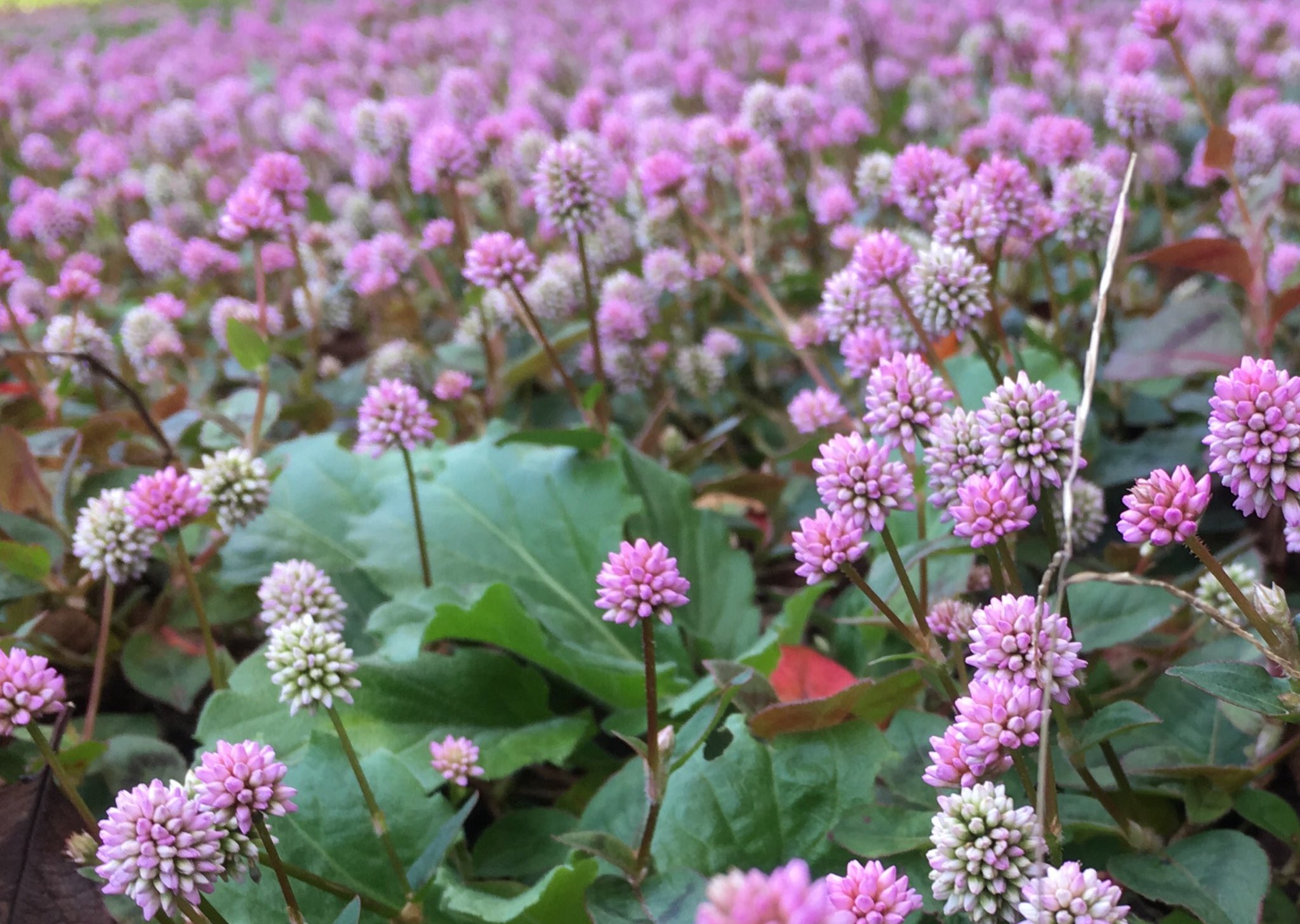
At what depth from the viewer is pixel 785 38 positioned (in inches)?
171

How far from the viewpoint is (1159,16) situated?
152cm

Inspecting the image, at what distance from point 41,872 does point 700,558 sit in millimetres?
1056

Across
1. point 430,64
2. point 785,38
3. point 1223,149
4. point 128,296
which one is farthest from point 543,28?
point 1223,149

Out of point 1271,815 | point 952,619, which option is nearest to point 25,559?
point 952,619

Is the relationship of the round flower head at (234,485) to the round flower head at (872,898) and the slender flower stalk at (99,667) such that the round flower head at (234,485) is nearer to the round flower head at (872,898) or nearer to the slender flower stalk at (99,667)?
the slender flower stalk at (99,667)

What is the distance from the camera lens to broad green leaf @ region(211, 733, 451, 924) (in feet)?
3.86

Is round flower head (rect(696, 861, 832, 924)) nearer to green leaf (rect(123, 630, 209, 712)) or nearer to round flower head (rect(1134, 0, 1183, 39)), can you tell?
green leaf (rect(123, 630, 209, 712))

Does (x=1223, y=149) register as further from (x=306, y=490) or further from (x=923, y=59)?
(x=923, y=59)

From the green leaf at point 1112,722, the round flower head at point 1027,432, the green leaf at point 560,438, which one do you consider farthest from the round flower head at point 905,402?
the green leaf at point 560,438

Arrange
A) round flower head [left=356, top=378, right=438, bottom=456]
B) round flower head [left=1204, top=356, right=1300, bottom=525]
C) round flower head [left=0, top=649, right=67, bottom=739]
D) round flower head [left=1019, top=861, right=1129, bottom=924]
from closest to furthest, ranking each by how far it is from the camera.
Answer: round flower head [left=1019, top=861, right=1129, bottom=924]
round flower head [left=1204, top=356, right=1300, bottom=525]
round flower head [left=0, top=649, right=67, bottom=739]
round flower head [left=356, top=378, right=438, bottom=456]

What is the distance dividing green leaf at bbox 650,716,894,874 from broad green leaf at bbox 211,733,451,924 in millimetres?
311

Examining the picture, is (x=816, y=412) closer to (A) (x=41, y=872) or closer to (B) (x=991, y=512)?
(B) (x=991, y=512)

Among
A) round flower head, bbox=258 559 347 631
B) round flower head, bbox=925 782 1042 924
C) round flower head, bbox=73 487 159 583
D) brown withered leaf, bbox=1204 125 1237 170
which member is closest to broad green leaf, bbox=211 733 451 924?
round flower head, bbox=258 559 347 631

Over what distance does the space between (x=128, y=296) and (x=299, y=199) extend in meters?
1.57
